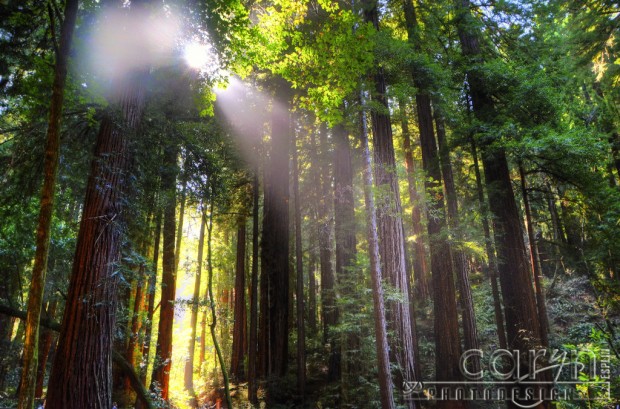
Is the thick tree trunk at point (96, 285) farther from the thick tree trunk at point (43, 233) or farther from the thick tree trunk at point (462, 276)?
the thick tree trunk at point (462, 276)

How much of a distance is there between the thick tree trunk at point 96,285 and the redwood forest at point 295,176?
0.03m

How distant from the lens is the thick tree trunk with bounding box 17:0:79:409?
108 inches

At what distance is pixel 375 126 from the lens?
28.8 ft

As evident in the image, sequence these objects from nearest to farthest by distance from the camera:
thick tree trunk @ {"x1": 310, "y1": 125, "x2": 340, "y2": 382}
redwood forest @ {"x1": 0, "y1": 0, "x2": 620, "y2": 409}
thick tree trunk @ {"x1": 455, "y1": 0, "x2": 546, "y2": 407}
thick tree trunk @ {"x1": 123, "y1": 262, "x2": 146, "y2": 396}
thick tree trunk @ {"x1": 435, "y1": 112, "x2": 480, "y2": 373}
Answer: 1. redwood forest @ {"x1": 0, "y1": 0, "x2": 620, "y2": 409}
2. thick tree trunk @ {"x1": 455, "y1": 0, "x2": 546, "y2": 407}
3. thick tree trunk @ {"x1": 123, "y1": 262, "x2": 146, "y2": 396}
4. thick tree trunk @ {"x1": 435, "y1": 112, "x2": 480, "y2": 373}
5. thick tree trunk @ {"x1": 310, "y1": 125, "x2": 340, "y2": 382}

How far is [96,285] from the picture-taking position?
15.8ft

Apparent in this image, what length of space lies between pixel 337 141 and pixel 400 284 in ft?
19.2

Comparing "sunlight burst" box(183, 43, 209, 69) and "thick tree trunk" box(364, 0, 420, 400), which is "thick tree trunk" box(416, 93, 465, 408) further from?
"sunlight burst" box(183, 43, 209, 69)

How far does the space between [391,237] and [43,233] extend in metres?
6.72

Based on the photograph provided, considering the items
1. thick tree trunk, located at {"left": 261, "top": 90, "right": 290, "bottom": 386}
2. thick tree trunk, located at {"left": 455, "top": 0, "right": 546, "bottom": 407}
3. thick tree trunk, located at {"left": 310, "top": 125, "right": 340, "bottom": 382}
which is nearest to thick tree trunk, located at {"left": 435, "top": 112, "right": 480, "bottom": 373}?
thick tree trunk, located at {"left": 455, "top": 0, "right": 546, "bottom": 407}

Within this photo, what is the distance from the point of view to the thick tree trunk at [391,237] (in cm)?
729

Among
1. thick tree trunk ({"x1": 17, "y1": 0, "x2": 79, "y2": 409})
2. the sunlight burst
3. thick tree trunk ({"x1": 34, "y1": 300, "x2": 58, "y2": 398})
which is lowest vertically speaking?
thick tree trunk ({"x1": 34, "y1": 300, "x2": 58, "y2": 398})

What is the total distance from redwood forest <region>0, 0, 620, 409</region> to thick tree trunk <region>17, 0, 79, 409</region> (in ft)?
0.07

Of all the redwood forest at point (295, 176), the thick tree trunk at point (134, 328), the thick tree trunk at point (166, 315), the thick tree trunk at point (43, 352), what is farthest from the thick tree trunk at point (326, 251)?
the thick tree trunk at point (43, 352)

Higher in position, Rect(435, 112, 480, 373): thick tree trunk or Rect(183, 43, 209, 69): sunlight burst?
Rect(183, 43, 209, 69): sunlight burst
